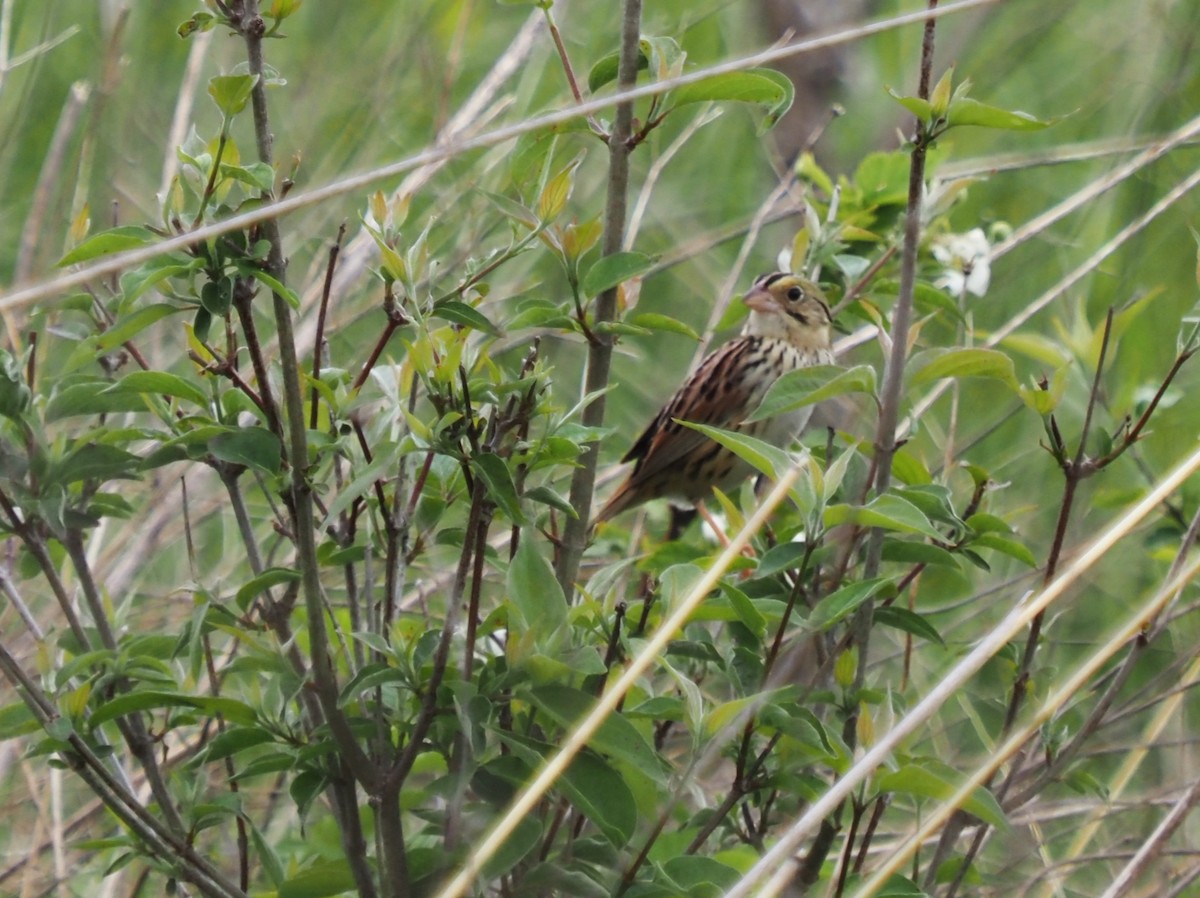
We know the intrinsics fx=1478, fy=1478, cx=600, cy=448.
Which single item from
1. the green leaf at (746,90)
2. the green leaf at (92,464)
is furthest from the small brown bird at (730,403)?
the green leaf at (92,464)

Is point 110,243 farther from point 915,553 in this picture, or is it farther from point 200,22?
point 915,553

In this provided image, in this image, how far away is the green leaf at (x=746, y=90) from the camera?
1.58m

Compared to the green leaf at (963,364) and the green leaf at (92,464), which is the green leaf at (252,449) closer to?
the green leaf at (92,464)

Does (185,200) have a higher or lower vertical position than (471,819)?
higher

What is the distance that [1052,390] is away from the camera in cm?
168

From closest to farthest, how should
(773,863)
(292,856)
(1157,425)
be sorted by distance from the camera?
Result: (773,863) < (292,856) < (1157,425)

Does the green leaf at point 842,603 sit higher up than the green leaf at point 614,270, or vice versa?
the green leaf at point 614,270

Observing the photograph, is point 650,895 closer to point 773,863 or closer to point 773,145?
point 773,863

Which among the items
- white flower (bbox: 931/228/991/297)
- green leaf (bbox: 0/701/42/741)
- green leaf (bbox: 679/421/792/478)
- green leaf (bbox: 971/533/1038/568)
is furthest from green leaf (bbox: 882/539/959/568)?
green leaf (bbox: 0/701/42/741)

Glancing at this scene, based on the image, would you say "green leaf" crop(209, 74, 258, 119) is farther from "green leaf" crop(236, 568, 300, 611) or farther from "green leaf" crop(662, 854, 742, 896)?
"green leaf" crop(662, 854, 742, 896)

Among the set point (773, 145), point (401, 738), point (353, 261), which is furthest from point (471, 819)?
point (773, 145)

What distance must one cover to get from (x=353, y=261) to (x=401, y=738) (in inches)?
60.3

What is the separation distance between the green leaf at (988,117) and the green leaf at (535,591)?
2.07 ft

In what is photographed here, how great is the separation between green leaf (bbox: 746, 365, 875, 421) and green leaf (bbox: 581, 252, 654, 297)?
0.19m
